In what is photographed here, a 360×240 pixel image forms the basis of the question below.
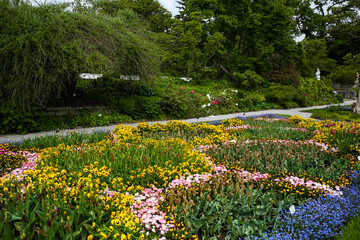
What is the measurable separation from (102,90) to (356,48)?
34.2 metres

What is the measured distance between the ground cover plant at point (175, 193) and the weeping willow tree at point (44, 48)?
2824 mm

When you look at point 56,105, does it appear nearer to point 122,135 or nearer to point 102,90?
point 102,90

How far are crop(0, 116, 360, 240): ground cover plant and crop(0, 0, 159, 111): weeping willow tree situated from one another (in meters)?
2.82

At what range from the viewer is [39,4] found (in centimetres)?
721

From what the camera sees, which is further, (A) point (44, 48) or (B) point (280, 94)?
(B) point (280, 94)

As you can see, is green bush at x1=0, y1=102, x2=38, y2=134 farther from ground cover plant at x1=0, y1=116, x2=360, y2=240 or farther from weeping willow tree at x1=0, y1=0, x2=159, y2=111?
ground cover plant at x1=0, y1=116, x2=360, y2=240

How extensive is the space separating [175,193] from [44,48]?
6.01 meters

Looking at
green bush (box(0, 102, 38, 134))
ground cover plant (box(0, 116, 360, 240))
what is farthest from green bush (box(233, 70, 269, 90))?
green bush (box(0, 102, 38, 134))

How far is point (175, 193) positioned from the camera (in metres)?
2.80

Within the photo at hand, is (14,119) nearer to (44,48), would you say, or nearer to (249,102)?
(44,48)

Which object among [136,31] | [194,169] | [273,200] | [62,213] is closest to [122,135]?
[194,169]

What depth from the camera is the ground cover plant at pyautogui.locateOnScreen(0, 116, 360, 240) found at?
2.01 m

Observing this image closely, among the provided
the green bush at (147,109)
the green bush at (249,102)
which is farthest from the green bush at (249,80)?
the green bush at (147,109)

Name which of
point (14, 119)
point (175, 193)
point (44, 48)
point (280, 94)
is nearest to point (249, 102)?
point (280, 94)
